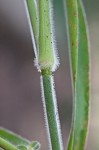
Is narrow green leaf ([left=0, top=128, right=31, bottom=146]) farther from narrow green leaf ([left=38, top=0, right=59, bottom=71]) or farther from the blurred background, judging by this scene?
the blurred background

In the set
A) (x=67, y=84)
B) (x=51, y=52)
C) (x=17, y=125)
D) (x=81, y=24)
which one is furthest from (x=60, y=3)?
(x=67, y=84)

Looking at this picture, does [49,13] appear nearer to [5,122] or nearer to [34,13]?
[34,13]

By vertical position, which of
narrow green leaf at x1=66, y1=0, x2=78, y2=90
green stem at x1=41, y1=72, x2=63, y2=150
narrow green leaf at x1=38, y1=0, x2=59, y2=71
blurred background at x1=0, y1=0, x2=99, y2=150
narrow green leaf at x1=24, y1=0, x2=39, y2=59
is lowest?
green stem at x1=41, y1=72, x2=63, y2=150

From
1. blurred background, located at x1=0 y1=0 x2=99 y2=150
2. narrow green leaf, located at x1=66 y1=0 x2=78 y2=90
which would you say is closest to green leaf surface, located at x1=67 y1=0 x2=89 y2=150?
narrow green leaf, located at x1=66 y1=0 x2=78 y2=90

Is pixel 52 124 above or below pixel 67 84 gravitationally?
below

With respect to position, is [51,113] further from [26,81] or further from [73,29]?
[26,81]

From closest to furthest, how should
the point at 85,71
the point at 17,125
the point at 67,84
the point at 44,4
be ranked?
1. the point at 44,4
2. the point at 85,71
3. the point at 17,125
4. the point at 67,84

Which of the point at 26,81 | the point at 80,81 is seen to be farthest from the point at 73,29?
the point at 26,81

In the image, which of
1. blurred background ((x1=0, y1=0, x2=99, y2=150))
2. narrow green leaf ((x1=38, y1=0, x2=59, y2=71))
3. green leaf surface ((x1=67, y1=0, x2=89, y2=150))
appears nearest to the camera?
narrow green leaf ((x1=38, y1=0, x2=59, y2=71))
